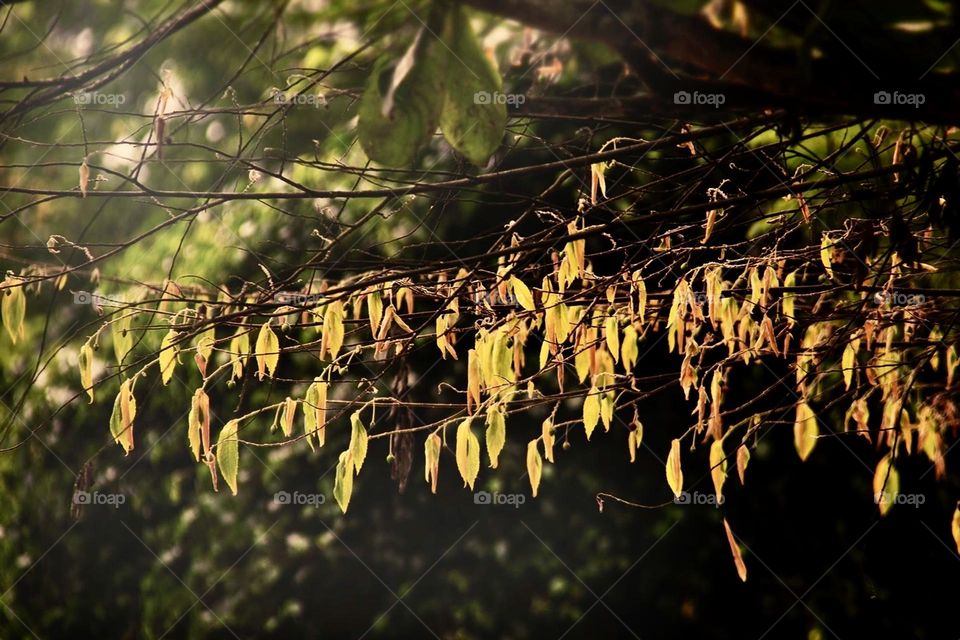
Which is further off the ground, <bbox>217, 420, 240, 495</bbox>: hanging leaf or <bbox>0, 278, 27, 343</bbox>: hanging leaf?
<bbox>0, 278, 27, 343</bbox>: hanging leaf

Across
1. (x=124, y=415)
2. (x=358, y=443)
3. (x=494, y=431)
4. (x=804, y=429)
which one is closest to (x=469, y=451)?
(x=494, y=431)

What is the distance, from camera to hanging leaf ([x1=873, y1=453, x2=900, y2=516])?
5.50ft

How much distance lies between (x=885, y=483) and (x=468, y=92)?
1292 millimetres

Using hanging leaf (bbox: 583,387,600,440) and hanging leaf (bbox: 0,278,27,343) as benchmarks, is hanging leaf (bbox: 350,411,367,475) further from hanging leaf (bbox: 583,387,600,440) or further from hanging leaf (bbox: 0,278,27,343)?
hanging leaf (bbox: 0,278,27,343)

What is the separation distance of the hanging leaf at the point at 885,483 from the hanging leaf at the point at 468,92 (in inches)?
44.5

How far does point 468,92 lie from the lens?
0.74m

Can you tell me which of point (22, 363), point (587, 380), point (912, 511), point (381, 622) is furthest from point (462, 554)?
point (22, 363)

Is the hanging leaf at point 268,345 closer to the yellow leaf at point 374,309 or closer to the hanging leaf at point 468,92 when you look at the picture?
the yellow leaf at point 374,309

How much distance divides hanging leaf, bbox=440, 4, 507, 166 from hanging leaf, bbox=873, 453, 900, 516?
3.71ft

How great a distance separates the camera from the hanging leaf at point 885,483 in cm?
168

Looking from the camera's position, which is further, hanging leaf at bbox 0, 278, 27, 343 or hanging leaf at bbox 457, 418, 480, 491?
hanging leaf at bbox 0, 278, 27, 343

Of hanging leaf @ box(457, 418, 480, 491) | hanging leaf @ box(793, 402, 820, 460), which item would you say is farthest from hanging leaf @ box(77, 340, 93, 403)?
hanging leaf @ box(793, 402, 820, 460)

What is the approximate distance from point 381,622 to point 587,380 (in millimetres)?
773

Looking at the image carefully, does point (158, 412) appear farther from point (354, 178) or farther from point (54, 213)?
point (354, 178)
